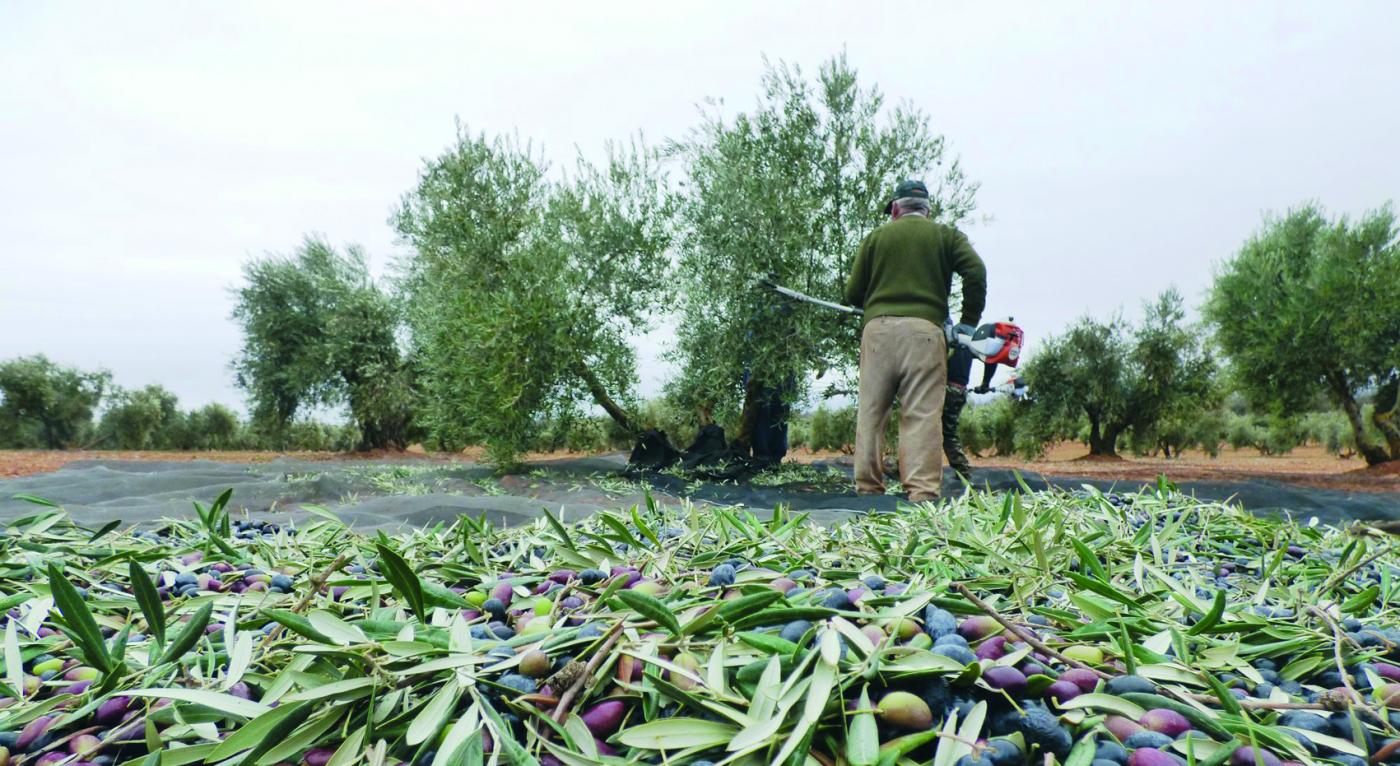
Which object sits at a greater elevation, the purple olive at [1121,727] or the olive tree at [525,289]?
the olive tree at [525,289]

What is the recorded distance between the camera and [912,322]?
6777 mm

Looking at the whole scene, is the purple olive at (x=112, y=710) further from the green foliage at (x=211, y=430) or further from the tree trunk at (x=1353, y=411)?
the green foliage at (x=211, y=430)

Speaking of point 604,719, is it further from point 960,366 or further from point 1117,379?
point 1117,379

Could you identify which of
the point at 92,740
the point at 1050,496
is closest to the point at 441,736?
the point at 92,740

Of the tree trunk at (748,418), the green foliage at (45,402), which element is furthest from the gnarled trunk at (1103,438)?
the green foliage at (45,402)

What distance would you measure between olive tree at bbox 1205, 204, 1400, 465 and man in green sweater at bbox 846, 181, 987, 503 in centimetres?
752

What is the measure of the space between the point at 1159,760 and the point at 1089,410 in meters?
16.6

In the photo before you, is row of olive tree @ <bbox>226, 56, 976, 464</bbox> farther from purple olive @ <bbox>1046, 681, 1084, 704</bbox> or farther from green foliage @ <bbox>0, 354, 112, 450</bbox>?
green foliage @ <bbox>0, 354, 112, 450</bbox>

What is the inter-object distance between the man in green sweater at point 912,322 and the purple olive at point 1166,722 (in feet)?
19.1

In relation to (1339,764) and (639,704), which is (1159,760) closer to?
(1339,764)

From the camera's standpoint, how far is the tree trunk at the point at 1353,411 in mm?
11711

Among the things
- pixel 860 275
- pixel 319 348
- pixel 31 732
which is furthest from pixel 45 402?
pixel 31 732

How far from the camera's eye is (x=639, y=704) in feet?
3.13

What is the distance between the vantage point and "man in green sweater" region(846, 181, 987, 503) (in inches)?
268
